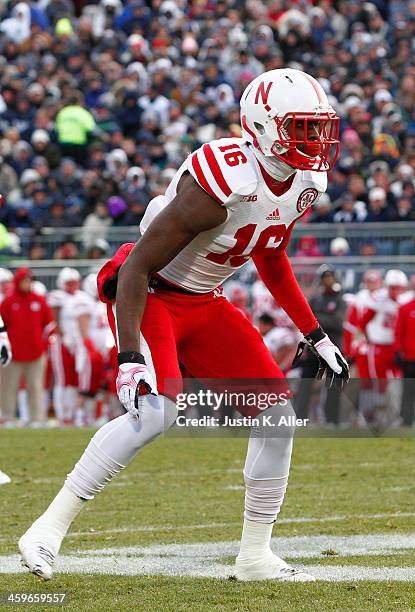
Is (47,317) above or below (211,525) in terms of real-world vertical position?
below

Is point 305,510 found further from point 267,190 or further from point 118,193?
point 118,193

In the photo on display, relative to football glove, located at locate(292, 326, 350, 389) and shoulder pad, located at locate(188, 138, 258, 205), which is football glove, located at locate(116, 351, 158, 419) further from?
football glove, located at locate(292, 326, 350, 389)

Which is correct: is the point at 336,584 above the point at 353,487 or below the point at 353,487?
above

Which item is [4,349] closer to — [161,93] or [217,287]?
→ [217,287]

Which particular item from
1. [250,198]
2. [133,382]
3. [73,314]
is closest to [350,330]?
[73,314]

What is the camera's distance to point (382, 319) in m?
12.8

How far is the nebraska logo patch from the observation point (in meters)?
4.47

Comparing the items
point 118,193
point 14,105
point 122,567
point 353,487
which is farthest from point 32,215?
point 122,567

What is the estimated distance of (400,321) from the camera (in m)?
12.1

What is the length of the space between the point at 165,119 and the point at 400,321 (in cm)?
629

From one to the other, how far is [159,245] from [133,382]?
0.45 m

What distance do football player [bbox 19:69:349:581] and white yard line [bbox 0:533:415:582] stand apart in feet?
0.69

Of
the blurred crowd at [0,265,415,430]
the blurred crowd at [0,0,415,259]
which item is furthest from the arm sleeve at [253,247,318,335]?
the blurred crowd at [0,0,415,259]

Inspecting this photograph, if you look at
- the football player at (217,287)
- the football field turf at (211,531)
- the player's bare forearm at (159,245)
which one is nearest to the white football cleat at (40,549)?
the football player at (217,287)
